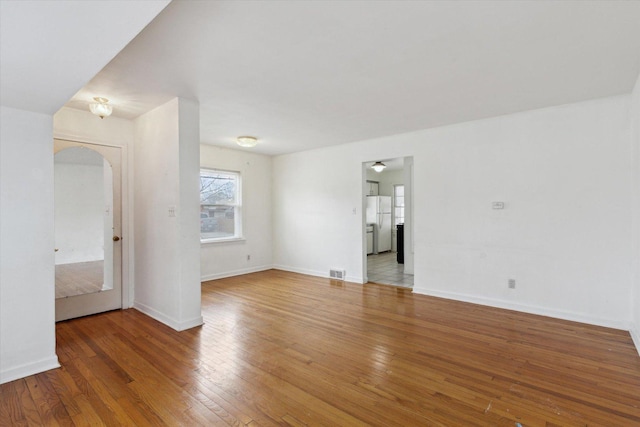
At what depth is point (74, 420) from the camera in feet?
6.45

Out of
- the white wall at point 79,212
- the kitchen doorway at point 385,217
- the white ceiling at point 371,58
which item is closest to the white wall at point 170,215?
the white ceiling at point 371,58

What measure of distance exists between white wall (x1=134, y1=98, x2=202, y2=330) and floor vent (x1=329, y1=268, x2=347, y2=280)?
285cm

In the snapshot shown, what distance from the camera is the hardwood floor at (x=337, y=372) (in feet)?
6.57

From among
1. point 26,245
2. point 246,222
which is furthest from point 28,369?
point 246,222

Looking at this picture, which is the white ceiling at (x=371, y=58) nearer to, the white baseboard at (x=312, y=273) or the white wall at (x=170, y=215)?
the white wall at (x=170, y=215)

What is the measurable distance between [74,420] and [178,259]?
170 cm

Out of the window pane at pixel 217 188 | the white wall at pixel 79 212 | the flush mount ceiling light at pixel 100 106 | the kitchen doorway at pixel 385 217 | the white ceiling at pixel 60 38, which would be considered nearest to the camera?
the white ceiling at pixel 60 38

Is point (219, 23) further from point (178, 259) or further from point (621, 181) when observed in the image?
point (621, 181)

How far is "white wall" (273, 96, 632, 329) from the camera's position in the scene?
3441 mm

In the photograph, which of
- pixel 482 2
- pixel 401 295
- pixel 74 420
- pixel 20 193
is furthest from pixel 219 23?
pixel 401 295

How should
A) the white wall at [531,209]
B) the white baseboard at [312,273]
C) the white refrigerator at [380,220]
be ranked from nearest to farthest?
the white wall at [531,209] → the white baseboard at [312,273] → the white refrigerator at [380,220]

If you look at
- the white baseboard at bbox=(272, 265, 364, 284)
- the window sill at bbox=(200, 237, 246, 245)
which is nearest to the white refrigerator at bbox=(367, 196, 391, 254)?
the white baseboard at bbox=(272, 265, 364, 284)

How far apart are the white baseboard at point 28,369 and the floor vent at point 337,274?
4.14 meters

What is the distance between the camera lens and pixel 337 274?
5.91 metres
